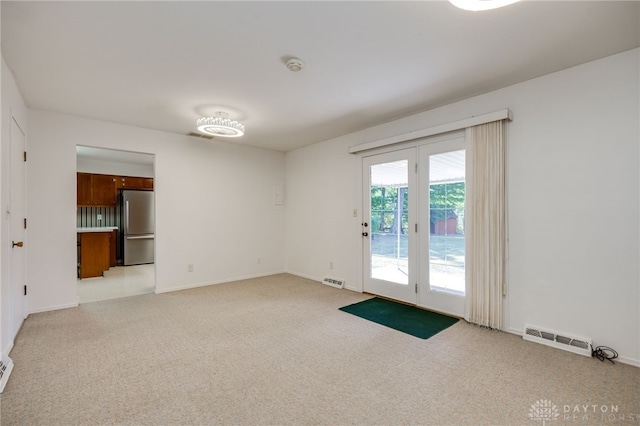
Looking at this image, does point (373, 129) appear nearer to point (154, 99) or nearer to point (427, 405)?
point (154, 99)

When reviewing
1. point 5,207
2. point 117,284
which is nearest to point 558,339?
point 5,207

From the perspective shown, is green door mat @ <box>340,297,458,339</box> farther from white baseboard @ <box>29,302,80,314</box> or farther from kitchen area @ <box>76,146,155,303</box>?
kitchen area @ <box>76,146,155,303</box>

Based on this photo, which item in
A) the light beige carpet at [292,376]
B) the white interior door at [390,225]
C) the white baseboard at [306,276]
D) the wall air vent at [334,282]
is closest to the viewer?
the light beige carpet at [292,376]

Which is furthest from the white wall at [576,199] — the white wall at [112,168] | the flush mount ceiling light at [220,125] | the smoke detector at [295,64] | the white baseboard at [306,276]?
the white wall at [112,168]

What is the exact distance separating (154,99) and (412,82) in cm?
292

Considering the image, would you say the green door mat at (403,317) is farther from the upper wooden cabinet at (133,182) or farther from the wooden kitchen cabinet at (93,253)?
the upper wooden cabinet at (133,182)

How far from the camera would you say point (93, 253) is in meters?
5.97

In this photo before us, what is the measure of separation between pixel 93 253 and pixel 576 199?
7.73 m

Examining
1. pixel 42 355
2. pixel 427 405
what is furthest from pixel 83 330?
pixel 427 405

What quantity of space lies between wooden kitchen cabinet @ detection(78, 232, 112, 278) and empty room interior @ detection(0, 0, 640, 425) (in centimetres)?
140

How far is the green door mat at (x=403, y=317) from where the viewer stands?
3216 millimetres

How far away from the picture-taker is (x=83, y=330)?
319cm

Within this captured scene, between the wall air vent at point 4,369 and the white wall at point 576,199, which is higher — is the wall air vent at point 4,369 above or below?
below

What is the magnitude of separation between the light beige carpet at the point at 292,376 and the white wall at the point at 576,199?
38 centimetres
